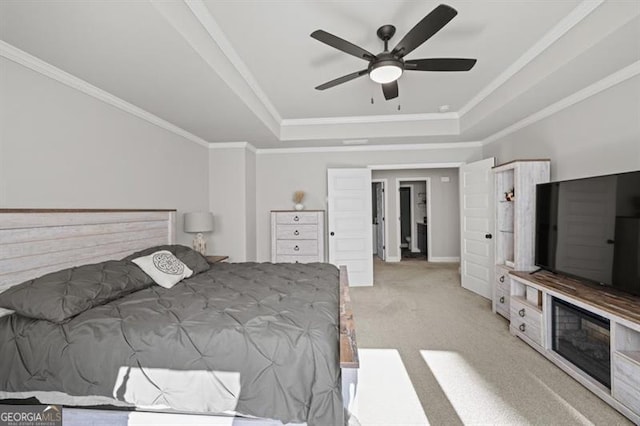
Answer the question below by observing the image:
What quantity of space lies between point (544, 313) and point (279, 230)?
11.6 ft

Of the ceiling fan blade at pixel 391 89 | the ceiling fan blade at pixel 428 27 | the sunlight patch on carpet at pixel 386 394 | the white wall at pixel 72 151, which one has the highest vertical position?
the ceiling fan blade at pixel 428 27

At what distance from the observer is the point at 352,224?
16.1 ft

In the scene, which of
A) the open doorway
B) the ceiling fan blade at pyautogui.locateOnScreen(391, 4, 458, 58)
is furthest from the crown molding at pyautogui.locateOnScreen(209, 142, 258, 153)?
the open doorway

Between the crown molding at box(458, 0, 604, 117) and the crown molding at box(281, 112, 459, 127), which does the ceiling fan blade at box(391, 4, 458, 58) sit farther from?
the crown molding at box(281, 112, 459, 127)

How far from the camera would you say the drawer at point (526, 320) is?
2.55m

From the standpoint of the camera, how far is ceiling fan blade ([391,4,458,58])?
1.54 meters

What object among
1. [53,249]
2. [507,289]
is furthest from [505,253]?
[53,249]

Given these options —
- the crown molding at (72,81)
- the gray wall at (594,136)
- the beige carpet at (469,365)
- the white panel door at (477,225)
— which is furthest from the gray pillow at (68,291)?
the white panel door at (477,225)

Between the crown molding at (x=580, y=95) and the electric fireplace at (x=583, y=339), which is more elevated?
the crown molding at (x=580, y=95)

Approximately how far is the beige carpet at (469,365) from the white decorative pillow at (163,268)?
179cm

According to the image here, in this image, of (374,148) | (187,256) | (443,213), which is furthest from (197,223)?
(443,213)

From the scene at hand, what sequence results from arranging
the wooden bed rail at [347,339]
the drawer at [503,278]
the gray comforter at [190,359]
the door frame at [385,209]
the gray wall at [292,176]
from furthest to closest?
1. the door frame at [385,209]
2. the gray wall at [292,176]
3. the drawer at [503,278]
4. the gray comforter at [190,359]
5. the wooden bed rail at [347,339]

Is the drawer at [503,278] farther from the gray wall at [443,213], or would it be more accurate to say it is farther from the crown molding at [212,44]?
the gray wall at [443,213]

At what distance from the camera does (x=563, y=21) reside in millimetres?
2121
